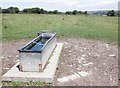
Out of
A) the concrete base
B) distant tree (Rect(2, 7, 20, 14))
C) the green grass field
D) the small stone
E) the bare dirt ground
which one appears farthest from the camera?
distant tree (Rect(2, 7, 20, 14))

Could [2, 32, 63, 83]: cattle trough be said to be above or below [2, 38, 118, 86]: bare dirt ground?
above

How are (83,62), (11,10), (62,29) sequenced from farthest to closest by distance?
(11,10) < (62,29) < (83,62)

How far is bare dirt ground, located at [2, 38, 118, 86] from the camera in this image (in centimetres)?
679

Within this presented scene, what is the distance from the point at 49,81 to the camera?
6.49 metres

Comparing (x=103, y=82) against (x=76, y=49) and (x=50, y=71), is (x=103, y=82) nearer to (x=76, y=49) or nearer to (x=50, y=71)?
(x=50, y=71)

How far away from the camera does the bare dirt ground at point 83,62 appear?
6.79 m

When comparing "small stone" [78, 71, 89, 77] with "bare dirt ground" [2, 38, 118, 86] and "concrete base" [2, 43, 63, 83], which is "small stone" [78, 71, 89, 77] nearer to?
"bare dirt ground" [2, 38, 118, 86]

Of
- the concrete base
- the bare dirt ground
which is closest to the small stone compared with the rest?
the bare dirt ground

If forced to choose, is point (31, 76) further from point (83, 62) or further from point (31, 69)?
point (83, 62)

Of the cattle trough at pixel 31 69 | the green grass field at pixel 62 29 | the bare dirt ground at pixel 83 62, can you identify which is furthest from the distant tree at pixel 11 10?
the cattle trough at pixel 31 69

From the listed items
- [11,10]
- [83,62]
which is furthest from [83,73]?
[11,10]

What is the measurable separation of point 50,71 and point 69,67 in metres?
1.11

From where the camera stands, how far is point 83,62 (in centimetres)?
860

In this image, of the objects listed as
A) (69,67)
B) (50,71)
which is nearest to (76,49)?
(69,67)
